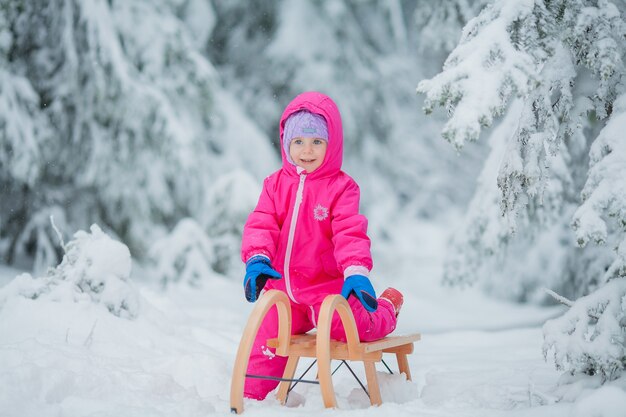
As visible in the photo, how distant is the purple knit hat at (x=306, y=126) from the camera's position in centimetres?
289

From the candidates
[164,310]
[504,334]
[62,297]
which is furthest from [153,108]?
[504,334]

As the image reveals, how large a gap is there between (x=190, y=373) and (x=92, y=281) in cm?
112

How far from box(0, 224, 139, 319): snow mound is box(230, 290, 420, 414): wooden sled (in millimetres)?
1424

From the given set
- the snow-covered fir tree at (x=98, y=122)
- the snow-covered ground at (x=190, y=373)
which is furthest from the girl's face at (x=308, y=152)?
the snow-covered fir tree at (x=98, y=122)

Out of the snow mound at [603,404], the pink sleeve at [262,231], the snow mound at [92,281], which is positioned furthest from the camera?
the snow mound at [92,281]

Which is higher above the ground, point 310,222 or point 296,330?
point 310,222

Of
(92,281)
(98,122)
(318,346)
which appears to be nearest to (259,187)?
(98,122)

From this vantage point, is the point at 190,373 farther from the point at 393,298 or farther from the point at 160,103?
the point at 160,103

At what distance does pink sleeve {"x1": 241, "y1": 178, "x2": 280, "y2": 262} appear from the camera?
2.71 meters

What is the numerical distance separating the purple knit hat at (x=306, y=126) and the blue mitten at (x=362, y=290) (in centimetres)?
76

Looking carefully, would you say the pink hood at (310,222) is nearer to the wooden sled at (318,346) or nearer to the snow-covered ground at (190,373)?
the wooden sled at (318,346)

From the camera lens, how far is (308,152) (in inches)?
114

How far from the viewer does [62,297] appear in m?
3.59

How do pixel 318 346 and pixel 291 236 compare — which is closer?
pixel 318 346
